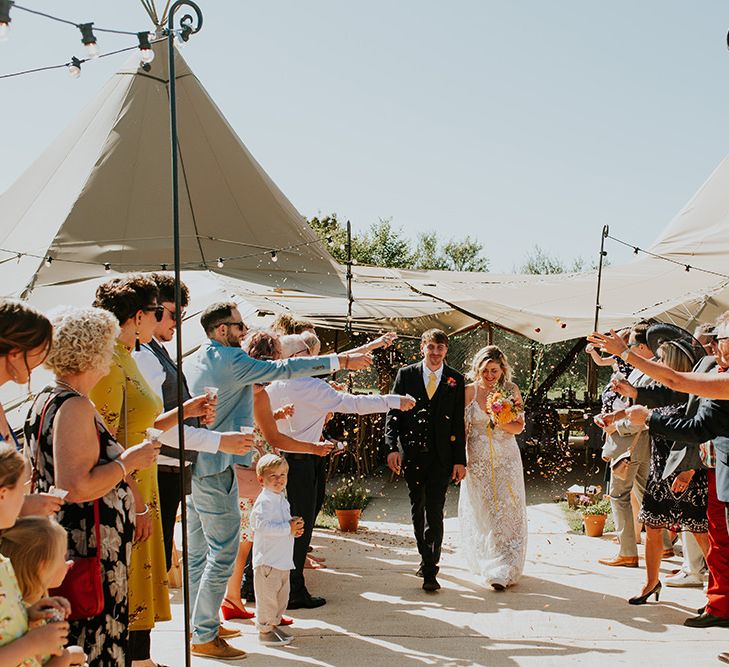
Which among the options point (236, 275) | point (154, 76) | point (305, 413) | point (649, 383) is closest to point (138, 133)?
point (154, 76)

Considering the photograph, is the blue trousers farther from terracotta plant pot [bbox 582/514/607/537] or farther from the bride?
terracotta plant pot [bbox 582/514/607/537]

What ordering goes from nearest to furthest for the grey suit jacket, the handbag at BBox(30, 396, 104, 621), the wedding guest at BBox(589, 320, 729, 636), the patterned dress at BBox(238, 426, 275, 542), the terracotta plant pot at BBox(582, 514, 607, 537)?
the handbag at BBox(30, 396, 104, 621) → the wedding guest at BBox(589, 320, 729, 636) → the patterned dress at BBox(238, 426, 275, 542) → the grey suit jacket → the terracotta plant pot at BBox(582, 514, 607, 537)

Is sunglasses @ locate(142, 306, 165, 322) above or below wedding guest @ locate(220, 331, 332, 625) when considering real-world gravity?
above

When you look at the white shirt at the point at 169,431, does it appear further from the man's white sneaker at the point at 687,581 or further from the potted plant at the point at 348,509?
the potted plant at the point at 348,509

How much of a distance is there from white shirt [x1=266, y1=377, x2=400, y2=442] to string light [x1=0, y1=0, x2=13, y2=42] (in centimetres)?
302

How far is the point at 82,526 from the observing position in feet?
10.6

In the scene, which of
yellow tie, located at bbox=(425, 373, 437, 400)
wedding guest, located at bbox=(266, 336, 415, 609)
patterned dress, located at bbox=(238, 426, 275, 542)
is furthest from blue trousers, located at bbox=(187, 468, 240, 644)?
yellow tie, located at bbox=(425, 373, 437, 400)

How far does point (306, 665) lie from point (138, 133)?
30.4ft

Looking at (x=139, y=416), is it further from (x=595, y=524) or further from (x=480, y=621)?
(x=595, y=524)

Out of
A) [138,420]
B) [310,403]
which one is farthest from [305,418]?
[138,420]

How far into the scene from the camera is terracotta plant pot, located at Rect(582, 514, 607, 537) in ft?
27.6

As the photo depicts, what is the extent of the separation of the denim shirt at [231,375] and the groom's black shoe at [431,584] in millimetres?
2047

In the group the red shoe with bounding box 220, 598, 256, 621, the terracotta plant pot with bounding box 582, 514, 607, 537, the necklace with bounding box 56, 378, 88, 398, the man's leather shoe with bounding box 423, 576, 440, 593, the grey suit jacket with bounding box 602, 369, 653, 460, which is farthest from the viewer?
the terracotta plant pot with bounding box 582, 514, 607, 537

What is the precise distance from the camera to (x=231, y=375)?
16.0 ft
